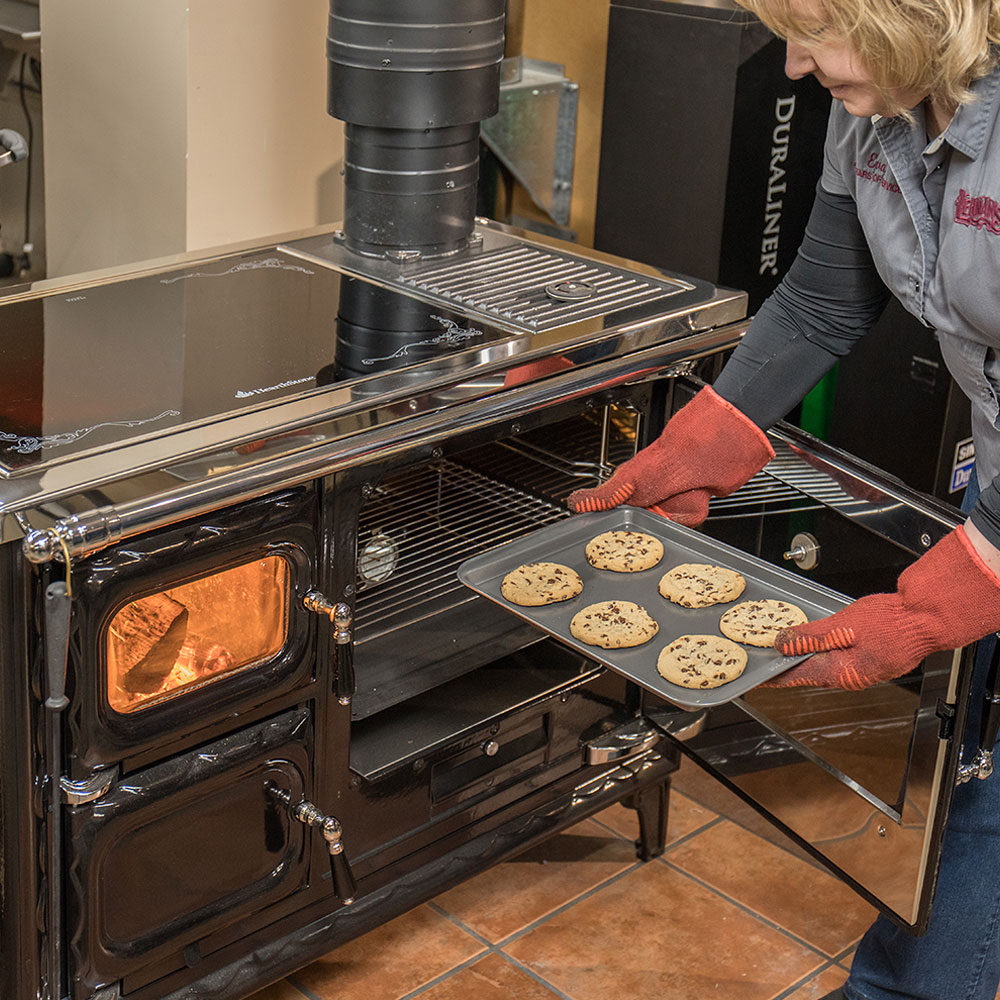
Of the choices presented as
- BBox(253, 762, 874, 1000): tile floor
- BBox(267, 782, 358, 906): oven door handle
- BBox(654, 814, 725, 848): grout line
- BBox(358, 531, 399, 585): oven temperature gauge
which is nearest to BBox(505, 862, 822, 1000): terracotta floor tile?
BBox(253, 762, 874, 1000): tile floor

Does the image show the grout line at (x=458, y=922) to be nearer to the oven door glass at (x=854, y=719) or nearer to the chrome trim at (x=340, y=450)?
the oven door glass at (x=854, y=719)

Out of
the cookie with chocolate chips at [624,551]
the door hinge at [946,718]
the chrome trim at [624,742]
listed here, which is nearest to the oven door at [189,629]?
the cookie with chocolate chips at [624,551]

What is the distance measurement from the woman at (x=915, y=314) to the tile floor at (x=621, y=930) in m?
0.21

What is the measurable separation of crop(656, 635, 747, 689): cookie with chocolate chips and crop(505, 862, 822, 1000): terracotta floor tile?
675mm

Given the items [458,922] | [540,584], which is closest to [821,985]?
[458,922]

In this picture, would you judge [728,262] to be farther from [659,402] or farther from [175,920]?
[175,920]

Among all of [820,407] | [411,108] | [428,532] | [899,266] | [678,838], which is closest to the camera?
[899,266]

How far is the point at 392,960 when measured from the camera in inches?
81.7

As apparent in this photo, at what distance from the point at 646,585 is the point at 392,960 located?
0.73m

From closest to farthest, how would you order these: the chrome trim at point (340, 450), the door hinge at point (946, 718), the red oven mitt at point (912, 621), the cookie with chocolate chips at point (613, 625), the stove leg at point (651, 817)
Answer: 1. the chrome trim at point (340, 450)
2. the red oven mitt at point (912, 621)
3. the door hinge at point (946, 718)
4. the cookie with chocolate chips at point (613, 625)
5. the stove leg at point (651, 817)

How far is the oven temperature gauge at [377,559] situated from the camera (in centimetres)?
188

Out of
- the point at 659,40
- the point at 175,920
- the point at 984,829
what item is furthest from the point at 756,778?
the point at 659,40

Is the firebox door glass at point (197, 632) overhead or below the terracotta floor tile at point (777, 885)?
overhead

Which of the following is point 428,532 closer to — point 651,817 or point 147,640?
point 147,640
